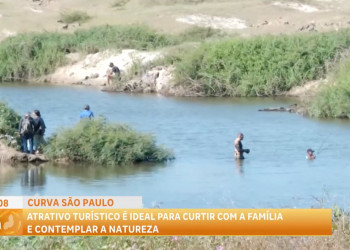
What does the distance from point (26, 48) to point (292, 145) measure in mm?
29913

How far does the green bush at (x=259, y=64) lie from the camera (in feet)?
177

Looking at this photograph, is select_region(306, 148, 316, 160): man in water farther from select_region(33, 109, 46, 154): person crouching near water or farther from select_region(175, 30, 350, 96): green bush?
select_region(175, 30, 350, 96): green bush

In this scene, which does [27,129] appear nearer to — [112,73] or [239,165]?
[239,165]

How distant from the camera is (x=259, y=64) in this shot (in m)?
54.6

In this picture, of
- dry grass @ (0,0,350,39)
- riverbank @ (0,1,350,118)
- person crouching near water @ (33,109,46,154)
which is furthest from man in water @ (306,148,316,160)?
dry grass @ (0,0,350,39)

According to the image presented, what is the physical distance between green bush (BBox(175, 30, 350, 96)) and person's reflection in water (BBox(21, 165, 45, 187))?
77.6ft

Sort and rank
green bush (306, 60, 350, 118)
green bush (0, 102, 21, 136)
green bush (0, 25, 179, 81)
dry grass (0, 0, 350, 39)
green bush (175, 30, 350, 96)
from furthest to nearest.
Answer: dry grass (0, 0, 350, 39), green bush (0, 25, 179, 81), green bush (175, 30, 350, 96), green bush (306, 60, 350, 118), green bush (0, 102, 21, 136)

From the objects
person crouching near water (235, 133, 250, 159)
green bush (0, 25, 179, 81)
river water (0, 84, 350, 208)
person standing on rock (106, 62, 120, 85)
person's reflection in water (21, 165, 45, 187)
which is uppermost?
green bush (0, 25, 179, 81)

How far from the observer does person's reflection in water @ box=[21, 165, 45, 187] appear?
28.9 metres

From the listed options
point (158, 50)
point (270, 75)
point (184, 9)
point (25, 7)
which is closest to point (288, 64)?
point (270, 75)

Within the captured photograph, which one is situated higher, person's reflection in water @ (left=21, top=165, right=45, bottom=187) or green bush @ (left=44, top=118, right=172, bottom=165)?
green bush @ (left=44, top=118, right=172, bottom=165)

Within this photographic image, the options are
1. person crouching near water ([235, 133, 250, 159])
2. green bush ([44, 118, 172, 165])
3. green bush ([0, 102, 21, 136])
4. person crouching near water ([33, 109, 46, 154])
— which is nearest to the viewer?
green bush ([44, 118, 172, 165])

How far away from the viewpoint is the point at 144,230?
41.8 ft

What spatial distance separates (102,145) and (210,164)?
306 centimetres
